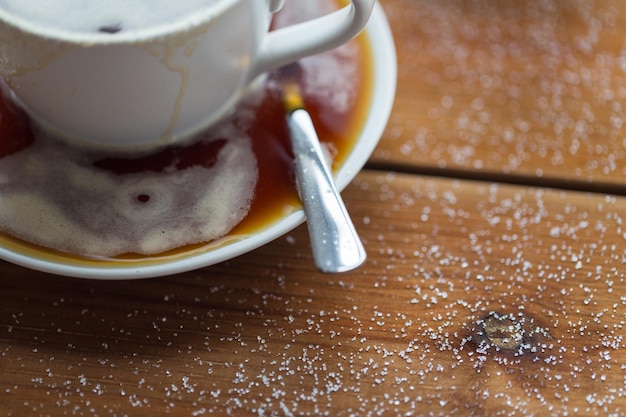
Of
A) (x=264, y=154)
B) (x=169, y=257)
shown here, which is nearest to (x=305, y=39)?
(x=264, y=154)

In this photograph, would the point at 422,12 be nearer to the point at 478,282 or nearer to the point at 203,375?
the point at 478,282

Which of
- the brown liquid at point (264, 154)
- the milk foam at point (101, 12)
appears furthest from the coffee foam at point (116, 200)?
the milk foam at point (101, 12)

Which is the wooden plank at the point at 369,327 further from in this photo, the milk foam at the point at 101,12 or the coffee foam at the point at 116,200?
the milk foam at the point at 101,12

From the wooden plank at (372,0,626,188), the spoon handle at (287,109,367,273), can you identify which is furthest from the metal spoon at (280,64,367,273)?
the wooden plank at (372,0,626,188)

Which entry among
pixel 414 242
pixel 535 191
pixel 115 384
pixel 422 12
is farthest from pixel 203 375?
pixel 422 12

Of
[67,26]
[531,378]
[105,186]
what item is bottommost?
[531,378]

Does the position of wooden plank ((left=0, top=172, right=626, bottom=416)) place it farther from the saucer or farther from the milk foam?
the milk foam
